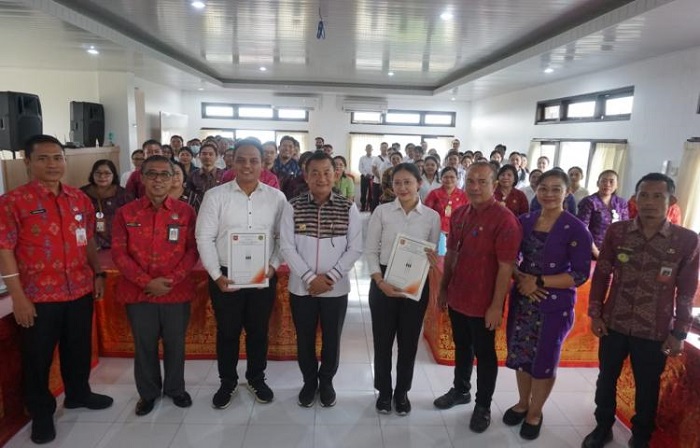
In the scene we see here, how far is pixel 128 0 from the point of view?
4.63 m

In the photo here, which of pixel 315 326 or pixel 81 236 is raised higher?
pixel 81 236

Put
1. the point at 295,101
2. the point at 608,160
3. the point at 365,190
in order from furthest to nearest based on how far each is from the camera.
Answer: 1. the point at 295,101
2. the point at 365,190
3. the point at 608,160

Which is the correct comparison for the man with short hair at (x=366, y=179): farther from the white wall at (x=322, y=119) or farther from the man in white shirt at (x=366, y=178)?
the white wall at (x=322, y=119)

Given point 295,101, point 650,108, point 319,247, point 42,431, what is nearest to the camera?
point 42,431

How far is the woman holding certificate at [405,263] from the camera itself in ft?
7.81

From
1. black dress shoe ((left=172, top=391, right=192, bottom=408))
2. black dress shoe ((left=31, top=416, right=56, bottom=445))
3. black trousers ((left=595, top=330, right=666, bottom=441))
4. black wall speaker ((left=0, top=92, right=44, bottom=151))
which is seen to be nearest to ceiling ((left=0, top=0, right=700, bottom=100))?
black wall speaker ((left=0, top=92, right=44, bottom=151))

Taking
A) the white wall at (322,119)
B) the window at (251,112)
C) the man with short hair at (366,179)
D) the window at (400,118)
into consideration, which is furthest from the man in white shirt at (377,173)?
the window at (251,112)

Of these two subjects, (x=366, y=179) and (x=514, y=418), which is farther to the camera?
(x=366, y=179)

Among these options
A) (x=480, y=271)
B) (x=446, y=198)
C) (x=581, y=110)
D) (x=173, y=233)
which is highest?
(x=581, y=110)

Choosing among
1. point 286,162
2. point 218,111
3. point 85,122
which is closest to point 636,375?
point 286,162

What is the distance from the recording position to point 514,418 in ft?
8.43

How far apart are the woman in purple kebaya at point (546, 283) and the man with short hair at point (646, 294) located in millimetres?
169

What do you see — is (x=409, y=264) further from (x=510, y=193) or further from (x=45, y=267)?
(x=510, y=193)

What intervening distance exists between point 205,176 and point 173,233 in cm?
216
